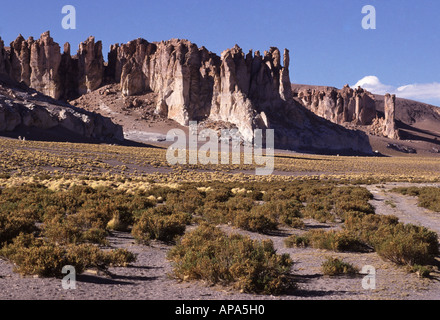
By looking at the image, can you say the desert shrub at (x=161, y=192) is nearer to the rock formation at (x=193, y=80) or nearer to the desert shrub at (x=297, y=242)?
the desert shrub at (x=297, y=242)

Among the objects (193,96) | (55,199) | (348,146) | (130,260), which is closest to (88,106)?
(193,96)

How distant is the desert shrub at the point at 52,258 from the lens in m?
6.34

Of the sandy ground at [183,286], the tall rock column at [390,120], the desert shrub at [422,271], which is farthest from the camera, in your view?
the tall rock column at [390,120]

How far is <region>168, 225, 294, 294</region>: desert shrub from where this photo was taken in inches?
236

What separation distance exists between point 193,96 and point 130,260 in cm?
10955

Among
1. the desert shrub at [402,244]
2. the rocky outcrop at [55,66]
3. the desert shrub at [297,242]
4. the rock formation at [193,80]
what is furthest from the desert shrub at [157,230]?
the rocky outcrop at [55,66]

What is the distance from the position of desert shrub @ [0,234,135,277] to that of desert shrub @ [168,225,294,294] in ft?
4.42

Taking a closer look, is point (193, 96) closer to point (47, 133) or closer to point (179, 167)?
point (47, 133)

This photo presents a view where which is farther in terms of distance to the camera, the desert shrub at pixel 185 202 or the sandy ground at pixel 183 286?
the desert shrub at pixel 185 202

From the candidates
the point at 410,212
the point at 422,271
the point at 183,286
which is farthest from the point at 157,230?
the point at 410,212

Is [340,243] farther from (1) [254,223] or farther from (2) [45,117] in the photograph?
(2) [45,117]

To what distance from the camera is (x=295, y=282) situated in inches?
253

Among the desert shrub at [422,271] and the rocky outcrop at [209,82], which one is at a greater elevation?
the rocky outcrop at [209,82]

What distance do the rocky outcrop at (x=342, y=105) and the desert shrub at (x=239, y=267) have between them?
6862 inches
